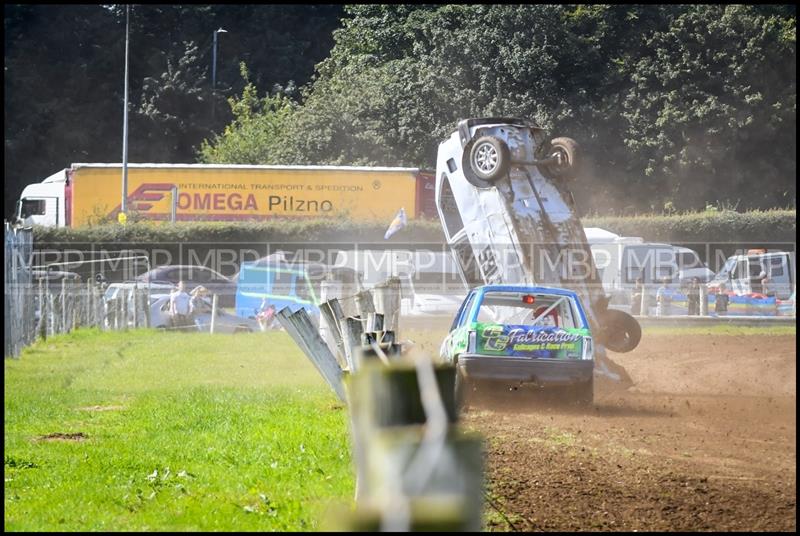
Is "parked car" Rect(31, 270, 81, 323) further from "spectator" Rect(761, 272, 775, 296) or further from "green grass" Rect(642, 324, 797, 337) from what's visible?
"spectator" Rect(761, 272, 775, 296)

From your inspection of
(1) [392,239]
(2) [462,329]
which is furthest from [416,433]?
(1) [392,239]

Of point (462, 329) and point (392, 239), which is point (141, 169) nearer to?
point (392, 239)

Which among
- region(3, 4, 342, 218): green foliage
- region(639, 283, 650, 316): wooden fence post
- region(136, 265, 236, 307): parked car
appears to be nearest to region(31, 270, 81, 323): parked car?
region(136, 265, 236, 307): parked car

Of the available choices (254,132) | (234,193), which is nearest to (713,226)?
(234,193)

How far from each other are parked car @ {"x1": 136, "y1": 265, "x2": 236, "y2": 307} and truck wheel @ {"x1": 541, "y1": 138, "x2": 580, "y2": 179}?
1340 cm

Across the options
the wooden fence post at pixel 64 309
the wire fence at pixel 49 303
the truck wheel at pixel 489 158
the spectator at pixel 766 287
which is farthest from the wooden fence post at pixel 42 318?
the spectator at pixel 766 287

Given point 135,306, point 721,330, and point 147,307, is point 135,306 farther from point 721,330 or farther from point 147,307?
point 721,330

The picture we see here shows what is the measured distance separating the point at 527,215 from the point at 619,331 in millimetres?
2129

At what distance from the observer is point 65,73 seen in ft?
182

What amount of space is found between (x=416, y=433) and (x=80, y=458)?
23.7 ft

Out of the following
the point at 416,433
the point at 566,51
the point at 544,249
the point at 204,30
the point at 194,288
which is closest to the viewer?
the point at 416,433

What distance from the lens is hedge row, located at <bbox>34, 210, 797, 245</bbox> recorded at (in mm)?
37438

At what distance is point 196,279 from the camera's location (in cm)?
3328

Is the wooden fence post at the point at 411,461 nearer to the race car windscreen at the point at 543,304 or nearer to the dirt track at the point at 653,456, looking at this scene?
the dirt track at the point at 653,456
